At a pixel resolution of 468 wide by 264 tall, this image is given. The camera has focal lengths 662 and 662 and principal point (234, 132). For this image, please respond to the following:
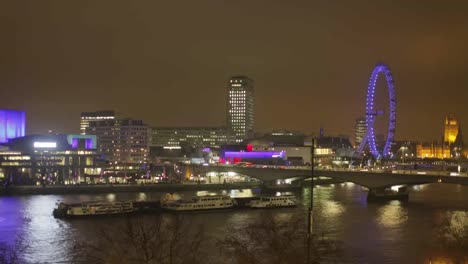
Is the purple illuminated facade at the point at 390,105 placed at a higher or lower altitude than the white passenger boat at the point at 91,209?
higher

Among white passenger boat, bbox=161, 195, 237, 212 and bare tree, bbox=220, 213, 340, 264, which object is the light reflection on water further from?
white passenger boat, bbox=161, 195, 237, 212

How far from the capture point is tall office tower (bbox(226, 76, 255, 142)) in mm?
101875

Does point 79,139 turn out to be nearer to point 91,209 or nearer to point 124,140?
point 124,140

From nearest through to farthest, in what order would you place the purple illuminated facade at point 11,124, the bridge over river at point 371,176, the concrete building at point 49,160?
the bridge over river at point 371,176
the concrete building at point 49,160
the purple illuminated facade at point 11,124

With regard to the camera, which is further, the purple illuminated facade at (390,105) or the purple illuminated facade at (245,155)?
the purple illuminated facade at (245,155)

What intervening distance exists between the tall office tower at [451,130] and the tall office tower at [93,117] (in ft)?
165

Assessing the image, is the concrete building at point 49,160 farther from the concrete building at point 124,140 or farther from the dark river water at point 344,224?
the concrete building at point 124,140

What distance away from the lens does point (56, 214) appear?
23000 mm

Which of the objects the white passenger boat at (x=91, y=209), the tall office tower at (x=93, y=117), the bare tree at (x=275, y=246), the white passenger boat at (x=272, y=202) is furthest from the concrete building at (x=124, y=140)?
the bare tree at (x=275, y=246)

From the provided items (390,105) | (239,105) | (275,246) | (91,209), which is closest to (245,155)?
(390,105)

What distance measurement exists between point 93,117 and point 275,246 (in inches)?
2915

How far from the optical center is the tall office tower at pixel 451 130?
97.9 m

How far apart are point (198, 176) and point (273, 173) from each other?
26.0 feet

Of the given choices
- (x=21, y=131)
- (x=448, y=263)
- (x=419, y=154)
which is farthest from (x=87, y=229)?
(x=419, y=154)
